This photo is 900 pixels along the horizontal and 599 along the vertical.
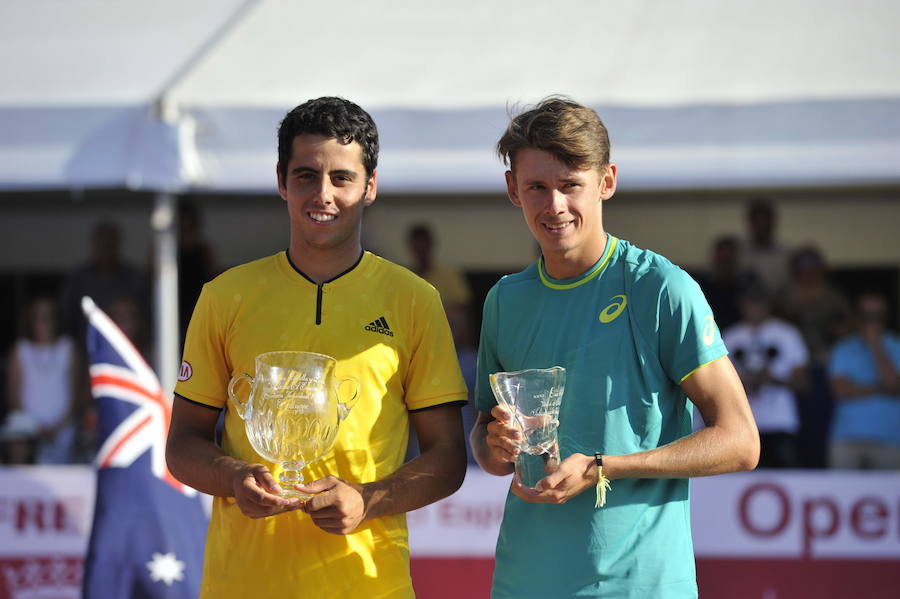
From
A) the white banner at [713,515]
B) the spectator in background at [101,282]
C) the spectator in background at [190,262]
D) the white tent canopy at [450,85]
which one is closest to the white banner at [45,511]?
the white banner at [713,515]

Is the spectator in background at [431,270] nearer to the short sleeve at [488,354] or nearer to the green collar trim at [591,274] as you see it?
the short sleeve at [488,354]

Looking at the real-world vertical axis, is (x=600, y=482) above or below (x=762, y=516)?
above

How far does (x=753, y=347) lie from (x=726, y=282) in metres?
0.59

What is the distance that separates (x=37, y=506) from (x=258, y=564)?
10.1 feet

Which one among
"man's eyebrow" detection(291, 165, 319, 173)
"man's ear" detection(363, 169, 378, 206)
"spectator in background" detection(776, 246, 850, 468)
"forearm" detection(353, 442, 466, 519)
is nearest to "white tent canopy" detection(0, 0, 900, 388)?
"spectator in background" detection(776, 246, 850, 468)

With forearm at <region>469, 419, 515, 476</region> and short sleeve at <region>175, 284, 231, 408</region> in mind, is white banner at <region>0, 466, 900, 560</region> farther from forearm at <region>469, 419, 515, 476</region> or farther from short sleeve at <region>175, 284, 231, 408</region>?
short sleeve at <region>175, 284, 231, 408</region>

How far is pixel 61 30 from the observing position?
19.1 ft

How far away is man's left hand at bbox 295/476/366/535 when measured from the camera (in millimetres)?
2082

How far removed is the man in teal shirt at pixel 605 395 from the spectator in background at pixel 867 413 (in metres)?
3.82

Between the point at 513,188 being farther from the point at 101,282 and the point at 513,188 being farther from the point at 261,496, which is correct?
the point at 101,282

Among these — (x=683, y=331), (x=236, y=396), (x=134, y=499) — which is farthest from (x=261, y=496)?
(x=134, y=499)

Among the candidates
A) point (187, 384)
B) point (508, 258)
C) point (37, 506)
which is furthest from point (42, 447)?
point (187, 384)

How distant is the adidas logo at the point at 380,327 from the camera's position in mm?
2322

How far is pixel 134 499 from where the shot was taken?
3.90 meters
